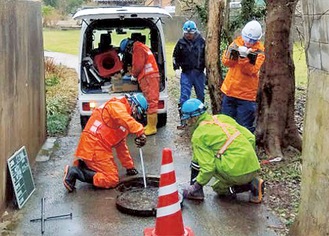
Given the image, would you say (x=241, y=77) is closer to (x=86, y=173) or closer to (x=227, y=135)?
(x=227, y=135)

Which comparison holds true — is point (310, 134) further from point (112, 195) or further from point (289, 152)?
point (289, 152)

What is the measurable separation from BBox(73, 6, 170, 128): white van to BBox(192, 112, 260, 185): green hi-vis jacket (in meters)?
3.67

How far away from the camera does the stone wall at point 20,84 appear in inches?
222

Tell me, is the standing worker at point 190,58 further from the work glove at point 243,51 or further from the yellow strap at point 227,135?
the yellow strap at point 227,135

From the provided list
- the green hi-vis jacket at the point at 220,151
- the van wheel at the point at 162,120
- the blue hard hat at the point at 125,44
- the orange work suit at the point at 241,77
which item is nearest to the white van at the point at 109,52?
the van wheel at the point at 162,120

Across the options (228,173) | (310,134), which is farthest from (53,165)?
(310,134)

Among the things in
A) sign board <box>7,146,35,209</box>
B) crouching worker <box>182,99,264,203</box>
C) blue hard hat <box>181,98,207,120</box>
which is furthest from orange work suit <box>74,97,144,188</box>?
crouching worker <box>182,99,264,203</box>

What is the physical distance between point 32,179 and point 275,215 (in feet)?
9.46

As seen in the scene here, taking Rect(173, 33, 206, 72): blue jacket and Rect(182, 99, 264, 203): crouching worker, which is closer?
Rect(182, 99, 264, 203): crouching worker

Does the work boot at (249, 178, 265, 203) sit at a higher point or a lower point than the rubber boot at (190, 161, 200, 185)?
lower

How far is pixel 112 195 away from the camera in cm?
622

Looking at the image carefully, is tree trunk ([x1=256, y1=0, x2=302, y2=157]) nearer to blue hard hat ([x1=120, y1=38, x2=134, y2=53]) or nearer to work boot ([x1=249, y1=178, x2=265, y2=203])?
work boot ([x1=249, y1=178, x2=265, y2=203])

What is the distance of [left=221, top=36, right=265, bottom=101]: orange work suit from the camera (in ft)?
23.9

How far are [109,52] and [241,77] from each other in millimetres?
3288
